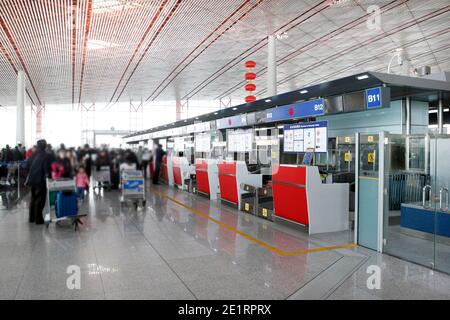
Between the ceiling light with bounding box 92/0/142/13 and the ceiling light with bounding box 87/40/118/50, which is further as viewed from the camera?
the ceiling light with bounding box 87/40/118/50

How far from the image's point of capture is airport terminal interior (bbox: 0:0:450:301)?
276cm

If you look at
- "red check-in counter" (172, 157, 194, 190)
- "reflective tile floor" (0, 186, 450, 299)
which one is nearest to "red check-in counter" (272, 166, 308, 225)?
"reflective tile floor" (0, 186, 450, 299)

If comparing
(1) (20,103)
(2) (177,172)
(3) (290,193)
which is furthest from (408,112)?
(1) (20,103)

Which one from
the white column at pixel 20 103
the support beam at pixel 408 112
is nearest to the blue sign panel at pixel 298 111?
the support beam at pixel 408 112

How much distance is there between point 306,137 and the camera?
8.05 metres

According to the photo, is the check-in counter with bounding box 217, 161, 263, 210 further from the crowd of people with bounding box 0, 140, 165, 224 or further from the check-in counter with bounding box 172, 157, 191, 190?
the crowd of people with bounding box 0, 140, 165, 224

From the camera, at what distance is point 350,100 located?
647 centimetres

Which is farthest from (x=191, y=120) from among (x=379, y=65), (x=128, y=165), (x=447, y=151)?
(x=128, y=165)

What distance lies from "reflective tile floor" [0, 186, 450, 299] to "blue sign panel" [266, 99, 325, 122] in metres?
2.52

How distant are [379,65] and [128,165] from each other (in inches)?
754

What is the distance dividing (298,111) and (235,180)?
2.20 m

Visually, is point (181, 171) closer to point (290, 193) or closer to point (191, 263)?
point (290, 193)

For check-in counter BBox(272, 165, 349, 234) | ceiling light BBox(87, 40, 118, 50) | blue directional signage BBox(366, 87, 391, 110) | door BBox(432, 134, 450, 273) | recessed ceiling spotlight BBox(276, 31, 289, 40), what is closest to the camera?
door BBox(432, 134, 450, 273)

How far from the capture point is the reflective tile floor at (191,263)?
3.46m
